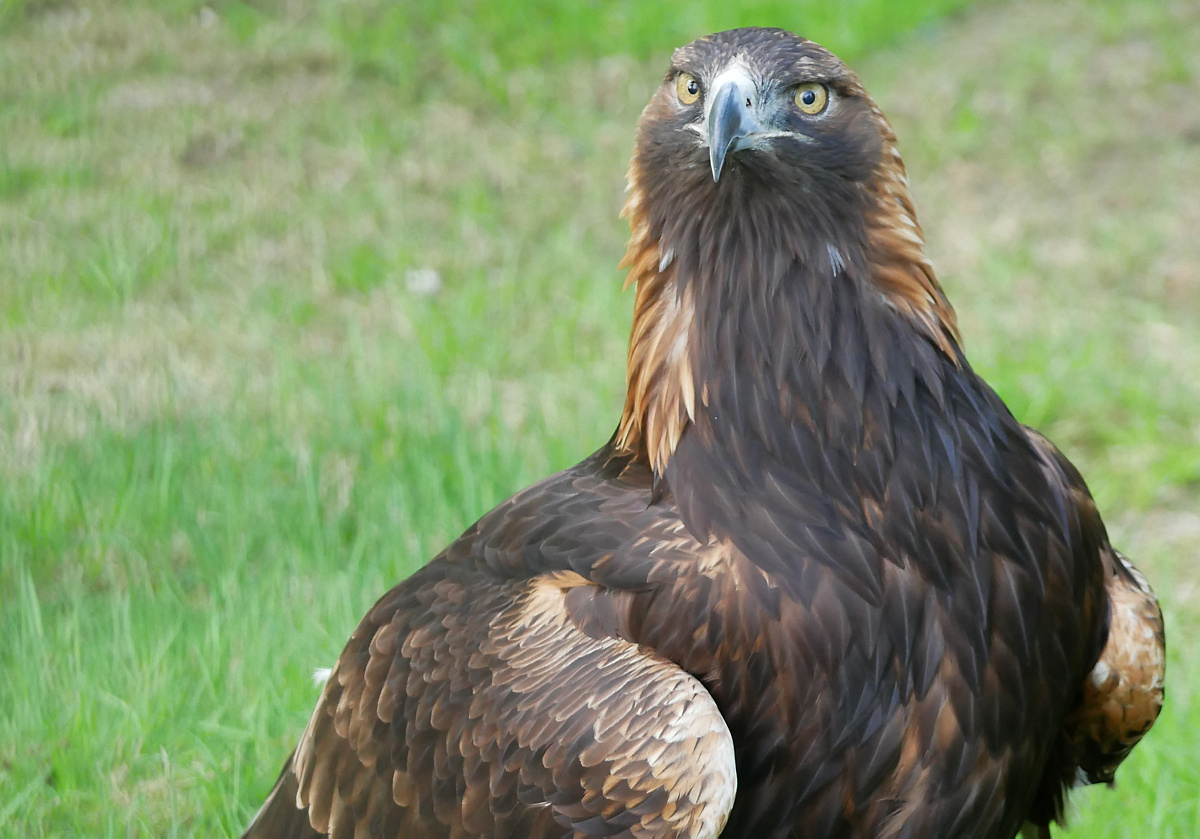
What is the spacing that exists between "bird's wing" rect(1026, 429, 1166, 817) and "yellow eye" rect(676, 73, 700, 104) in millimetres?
1101

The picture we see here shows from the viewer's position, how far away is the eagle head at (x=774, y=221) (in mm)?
2775

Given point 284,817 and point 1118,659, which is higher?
point 1118,659

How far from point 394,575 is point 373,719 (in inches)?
74.7

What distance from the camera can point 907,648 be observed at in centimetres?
266

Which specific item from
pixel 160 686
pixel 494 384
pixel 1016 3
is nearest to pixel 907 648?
pixel 160 686

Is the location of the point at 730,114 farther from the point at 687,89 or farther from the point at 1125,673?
the point at 1125,673

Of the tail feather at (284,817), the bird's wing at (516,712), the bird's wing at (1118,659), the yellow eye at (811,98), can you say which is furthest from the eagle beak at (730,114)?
the tail feather at (284,817)

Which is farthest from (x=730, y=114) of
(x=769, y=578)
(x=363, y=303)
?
(x=363, y=303)

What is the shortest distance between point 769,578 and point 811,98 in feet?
3.31

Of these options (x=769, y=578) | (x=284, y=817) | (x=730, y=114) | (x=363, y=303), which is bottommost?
(x=284, y=817)

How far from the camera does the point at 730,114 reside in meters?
2.63

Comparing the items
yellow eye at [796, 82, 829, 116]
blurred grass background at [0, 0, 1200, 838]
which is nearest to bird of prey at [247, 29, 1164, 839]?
yellow eye at [796, 82, 829, 116]

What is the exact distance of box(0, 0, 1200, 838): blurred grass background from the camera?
429 centimetres

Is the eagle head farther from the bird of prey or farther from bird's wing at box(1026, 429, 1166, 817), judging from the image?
bird's wing at box(1026, 429, 1166, 817)
